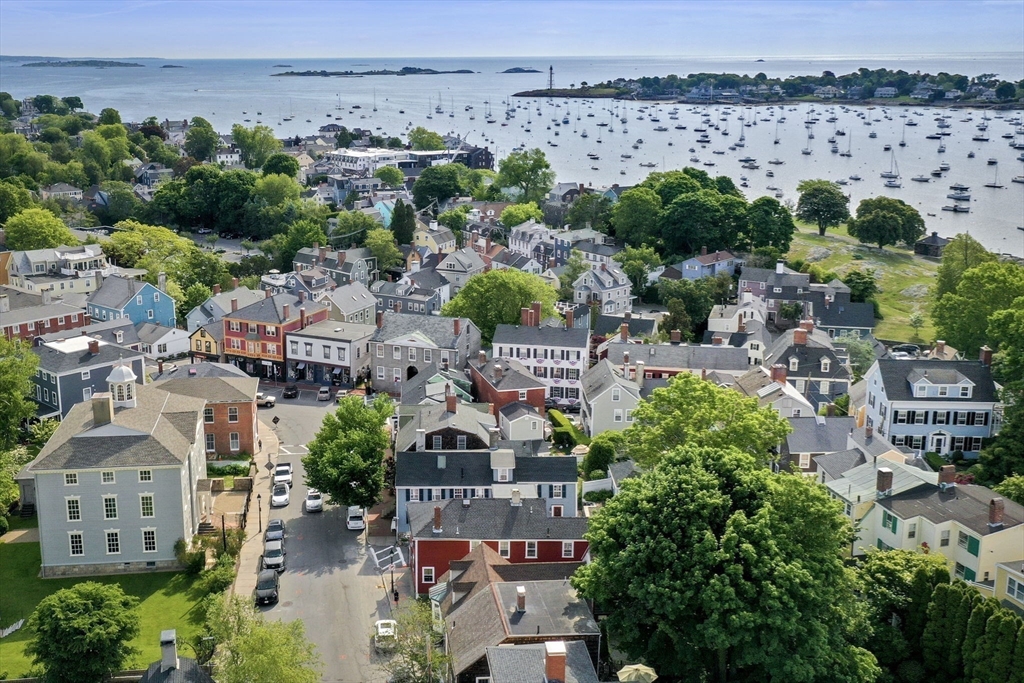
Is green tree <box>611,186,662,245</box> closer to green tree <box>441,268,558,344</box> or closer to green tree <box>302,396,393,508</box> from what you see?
green tree <box>441,268,558,344</box>

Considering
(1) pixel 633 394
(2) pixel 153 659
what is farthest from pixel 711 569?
(1) pixel 633 394

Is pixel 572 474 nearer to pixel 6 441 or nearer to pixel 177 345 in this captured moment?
pixel 6 441

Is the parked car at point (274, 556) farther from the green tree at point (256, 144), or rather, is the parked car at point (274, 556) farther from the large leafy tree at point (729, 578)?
the green tree at point (256, 144)

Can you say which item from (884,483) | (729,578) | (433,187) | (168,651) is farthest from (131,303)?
(433,187)

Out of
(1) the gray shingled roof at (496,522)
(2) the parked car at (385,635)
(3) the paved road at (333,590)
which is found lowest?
(3) the paved road at (333,590)

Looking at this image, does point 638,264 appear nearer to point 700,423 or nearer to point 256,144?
point 700,423

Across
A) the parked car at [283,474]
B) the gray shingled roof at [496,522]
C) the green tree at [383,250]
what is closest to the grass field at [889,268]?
the green tree at [383,250]
